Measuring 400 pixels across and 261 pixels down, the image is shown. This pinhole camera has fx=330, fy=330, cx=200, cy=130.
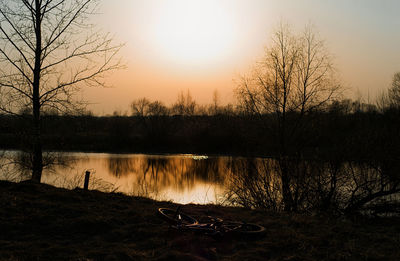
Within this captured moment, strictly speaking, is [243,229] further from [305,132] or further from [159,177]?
[159,177]

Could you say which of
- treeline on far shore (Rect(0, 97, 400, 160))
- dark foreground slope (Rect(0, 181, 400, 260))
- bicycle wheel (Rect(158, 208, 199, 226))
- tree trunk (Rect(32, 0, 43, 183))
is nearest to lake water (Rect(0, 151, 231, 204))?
treeline on far shore (Rect(0, 97, 400, 160))

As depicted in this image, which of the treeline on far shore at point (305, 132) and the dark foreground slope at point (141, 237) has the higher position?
the treeline on far shore at point (305, 132)

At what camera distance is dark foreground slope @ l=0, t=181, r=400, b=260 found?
439 centimetres

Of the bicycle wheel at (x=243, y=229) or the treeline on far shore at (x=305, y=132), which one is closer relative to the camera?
the bicycle wheel at (x=243, y=229)

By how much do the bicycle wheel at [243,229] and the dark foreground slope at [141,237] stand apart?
122 millimetres

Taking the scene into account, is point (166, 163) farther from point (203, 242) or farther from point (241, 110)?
point (203, 242)

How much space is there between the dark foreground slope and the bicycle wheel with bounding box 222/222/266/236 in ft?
0.40

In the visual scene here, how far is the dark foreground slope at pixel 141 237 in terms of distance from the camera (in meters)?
4.39

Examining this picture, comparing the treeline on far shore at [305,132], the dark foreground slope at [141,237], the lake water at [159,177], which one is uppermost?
the treeline on far shore at [305,132]

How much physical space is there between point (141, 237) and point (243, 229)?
1.75m

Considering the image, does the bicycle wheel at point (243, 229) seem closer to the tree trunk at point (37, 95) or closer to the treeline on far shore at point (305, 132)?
the treeline on far shore at point (305, 132)

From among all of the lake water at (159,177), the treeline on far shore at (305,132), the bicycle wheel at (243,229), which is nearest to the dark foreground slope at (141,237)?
the bicycle wheel at (243,229)

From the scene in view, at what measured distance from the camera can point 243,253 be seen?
15.0ft

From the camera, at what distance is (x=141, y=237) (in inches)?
202
